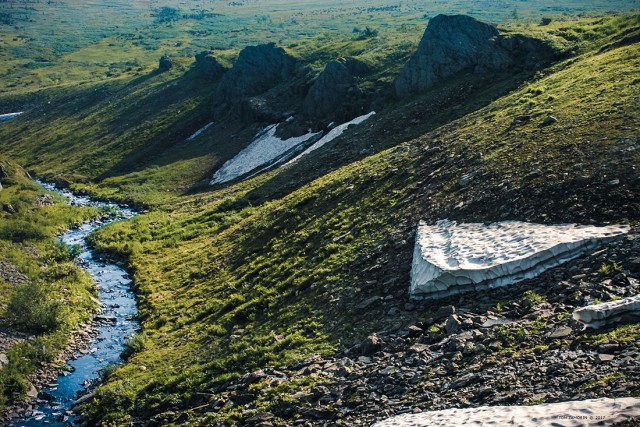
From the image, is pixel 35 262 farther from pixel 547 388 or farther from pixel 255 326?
pixel 547 388

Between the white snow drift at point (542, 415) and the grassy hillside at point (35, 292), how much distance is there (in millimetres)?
22059

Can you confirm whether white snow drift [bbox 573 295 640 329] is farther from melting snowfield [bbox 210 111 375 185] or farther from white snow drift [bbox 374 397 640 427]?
melting snowfield [bbox 210 111 375 185]

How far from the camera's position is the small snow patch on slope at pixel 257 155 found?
71562mm

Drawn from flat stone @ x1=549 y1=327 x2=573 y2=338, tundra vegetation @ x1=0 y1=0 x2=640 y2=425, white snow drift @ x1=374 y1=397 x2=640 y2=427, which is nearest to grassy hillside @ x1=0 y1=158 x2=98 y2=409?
tundra vegetation @ x1=0 y1=0 x2=640 y2=425

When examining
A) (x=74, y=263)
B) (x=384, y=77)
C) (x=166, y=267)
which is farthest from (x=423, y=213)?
(x=384, y=77)

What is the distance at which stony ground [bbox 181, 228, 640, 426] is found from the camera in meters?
15.0

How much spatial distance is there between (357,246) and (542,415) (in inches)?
705

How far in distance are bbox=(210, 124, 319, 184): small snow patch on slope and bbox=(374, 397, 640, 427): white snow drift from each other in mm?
57809

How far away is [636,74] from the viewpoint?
35.5m

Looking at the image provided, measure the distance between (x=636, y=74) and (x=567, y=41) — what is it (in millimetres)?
22188

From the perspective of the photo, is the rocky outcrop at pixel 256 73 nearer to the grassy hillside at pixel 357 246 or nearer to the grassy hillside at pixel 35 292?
the grassy hillside at pixel 35 292

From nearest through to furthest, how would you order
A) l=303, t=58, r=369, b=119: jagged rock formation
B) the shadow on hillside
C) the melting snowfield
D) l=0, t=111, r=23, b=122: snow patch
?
1. the shadow on hillside
2. the melting snowfield
3. l=303, t=58, r=369, b=119: jagged rock formation
4. l=0, t=111, r=23, b=122: snow patch

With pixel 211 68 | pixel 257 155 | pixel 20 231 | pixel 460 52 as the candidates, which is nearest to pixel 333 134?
pixel 257 155

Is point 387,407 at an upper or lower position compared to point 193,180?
upper
